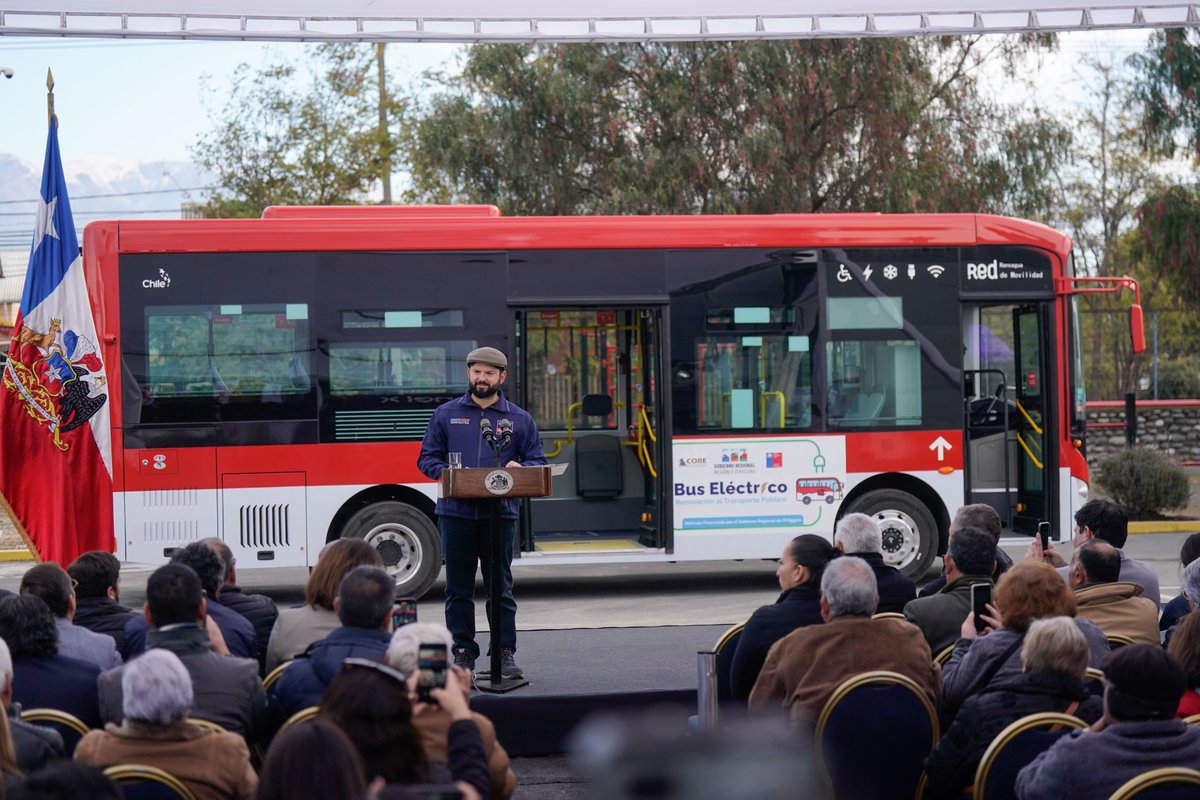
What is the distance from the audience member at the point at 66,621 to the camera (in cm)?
571

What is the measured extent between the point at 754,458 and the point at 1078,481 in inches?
116

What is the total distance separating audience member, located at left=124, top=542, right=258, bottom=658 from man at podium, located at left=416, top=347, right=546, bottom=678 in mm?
1947

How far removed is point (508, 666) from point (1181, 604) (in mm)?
3607

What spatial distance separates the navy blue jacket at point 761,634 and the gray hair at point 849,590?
46 centimetres

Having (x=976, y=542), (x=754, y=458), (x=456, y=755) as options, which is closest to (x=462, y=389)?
(x=754, y=458)

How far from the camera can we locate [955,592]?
6293 mm

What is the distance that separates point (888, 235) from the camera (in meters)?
12.9

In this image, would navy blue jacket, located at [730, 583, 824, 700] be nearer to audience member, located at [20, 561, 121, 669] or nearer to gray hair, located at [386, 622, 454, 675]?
gray hair, located at [386, 622, 454, 675]

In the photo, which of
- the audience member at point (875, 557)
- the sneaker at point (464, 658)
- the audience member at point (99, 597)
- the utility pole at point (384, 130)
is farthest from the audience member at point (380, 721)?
the utility pole at point (384, 130)

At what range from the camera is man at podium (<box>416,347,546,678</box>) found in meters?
8.27

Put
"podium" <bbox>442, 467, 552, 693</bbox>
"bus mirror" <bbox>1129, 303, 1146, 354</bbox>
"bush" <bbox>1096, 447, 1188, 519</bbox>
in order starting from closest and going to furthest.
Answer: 1. "podium" <bbox>442, 467, 552, 693</bbox>
2. "bus mirror" <bbox>1129, 303, 1146, 354</bbox>
3. "bush" <bbox>1096, 447, 1188, 519</bbox>

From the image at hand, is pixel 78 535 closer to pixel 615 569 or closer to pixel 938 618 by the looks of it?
pixel 615 569

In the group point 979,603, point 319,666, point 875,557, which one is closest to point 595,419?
point 875,557

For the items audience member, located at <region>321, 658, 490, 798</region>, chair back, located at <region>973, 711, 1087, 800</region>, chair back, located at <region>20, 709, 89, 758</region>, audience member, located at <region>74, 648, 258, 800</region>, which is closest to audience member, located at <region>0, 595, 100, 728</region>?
chair back, located at <region>20, 709, 89, 758</region>
